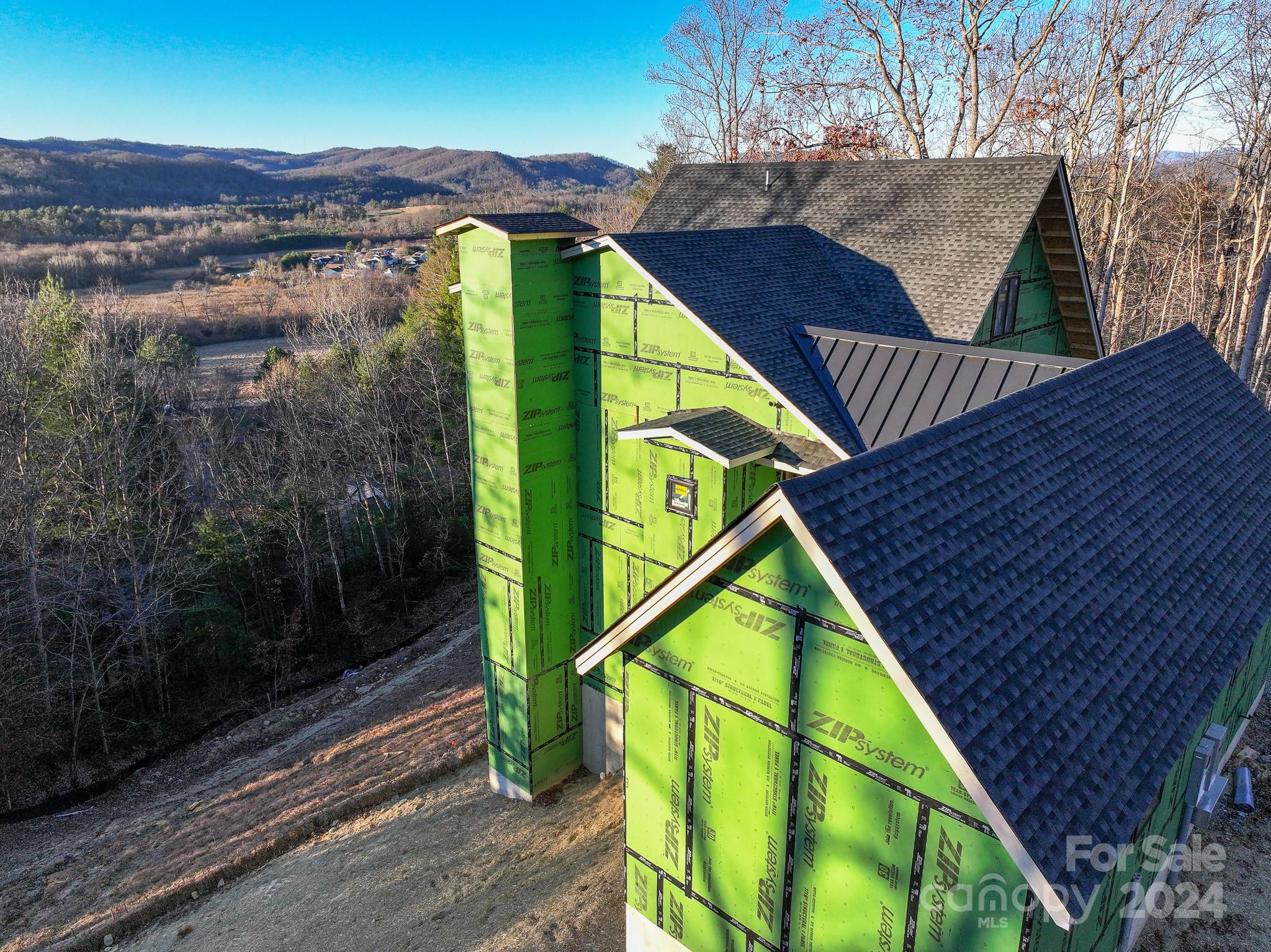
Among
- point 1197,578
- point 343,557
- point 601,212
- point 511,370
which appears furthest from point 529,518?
point 601,212

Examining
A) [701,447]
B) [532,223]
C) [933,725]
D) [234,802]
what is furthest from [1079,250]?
[234,802]

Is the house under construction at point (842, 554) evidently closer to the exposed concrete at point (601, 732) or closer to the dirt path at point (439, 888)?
the exposed concrete at point (601, 732)

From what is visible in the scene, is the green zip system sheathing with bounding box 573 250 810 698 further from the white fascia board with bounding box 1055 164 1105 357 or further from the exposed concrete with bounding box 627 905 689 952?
the white fascia board with bounding box 1055 164 1105 357

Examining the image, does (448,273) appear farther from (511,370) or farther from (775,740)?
(775,740)

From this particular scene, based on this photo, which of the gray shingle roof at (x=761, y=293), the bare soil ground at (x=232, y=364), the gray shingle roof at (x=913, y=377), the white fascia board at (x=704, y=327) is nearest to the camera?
the white fascia board at (x=704, y=327)

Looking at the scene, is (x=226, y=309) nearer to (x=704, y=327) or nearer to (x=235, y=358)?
(x=235, y=358)

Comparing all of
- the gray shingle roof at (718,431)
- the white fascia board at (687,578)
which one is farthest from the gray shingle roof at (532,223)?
the white fascia board at (687,578)

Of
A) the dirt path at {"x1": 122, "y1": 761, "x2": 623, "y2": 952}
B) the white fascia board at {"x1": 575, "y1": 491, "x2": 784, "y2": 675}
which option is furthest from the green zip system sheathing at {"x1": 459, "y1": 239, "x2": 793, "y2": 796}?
the white fascia board at {"x1": 575, "y1": 491, "x2": 784, "y2": 675}
